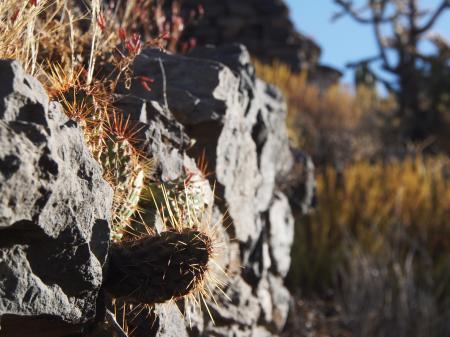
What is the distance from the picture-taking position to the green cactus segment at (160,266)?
2.63 m

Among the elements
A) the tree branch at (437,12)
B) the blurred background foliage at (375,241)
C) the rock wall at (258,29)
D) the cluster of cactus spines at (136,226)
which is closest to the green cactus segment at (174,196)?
the cluster of cactus spines at (136,226)

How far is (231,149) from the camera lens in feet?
13.1

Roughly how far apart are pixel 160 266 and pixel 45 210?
0.57m

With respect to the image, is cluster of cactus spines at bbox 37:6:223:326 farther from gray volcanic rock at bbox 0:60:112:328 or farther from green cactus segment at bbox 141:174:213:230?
gray volcanic rock at bbox 0:60:112:328

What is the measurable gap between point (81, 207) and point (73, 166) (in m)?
0.12

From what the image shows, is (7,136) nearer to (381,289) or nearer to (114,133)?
(114,133)

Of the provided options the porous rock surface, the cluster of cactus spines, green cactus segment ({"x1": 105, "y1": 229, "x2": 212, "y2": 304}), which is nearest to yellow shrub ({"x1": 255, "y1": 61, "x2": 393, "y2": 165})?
the porous rock surface

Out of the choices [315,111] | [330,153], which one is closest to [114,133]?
[330,153]

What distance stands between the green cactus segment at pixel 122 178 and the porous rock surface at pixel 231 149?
273mm

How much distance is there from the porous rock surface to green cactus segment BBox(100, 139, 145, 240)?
0.27 metres

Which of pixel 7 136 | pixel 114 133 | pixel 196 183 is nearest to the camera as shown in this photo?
pixel 7 136

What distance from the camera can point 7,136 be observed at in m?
2.02

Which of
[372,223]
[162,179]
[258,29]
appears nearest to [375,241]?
[372,223]

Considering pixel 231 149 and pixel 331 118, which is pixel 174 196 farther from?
pixel 331 118
